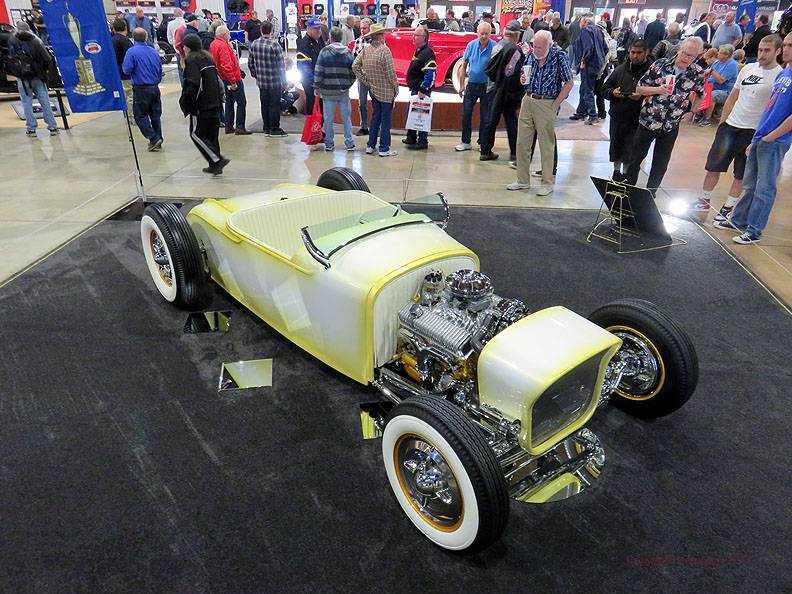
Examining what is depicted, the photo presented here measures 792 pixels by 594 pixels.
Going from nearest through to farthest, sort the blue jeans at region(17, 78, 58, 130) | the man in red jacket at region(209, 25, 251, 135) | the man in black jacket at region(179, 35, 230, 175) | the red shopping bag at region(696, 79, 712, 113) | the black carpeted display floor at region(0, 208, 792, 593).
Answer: the black carpeted display floor at region(0, 208, 792, 593) → the man in black jacket at region(179, 35, 230, 175) → the man in red jacket at region(209, 25, 251, 135) → the blue jeans at region(17, 78, 58, 130) → the red shopping bag at region(696, 79, 712, 113)

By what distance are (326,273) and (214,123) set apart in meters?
5.37

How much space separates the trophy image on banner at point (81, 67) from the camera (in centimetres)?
590

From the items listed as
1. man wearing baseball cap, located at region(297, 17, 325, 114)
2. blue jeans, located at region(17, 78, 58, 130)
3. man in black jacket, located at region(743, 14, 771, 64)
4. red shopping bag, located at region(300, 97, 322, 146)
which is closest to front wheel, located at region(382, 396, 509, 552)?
red shopping bag, located at region(300, 97, 322, 146)

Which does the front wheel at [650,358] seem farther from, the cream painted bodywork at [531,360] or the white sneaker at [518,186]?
the white sneaker at [518,186]

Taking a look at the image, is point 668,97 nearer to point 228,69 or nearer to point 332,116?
point 332,116

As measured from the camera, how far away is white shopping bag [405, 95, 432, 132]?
352 inches

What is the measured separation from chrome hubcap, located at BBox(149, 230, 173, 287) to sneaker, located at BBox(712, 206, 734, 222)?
5.71 meters

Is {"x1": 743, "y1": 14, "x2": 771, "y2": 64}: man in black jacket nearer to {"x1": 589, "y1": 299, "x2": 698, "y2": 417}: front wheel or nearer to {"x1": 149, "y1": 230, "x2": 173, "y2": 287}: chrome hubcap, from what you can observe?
{"x1": 589, "y1": 299, "x2": 698, "y2": 417}: front wheel

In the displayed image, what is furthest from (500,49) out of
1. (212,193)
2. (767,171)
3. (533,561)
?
(533,561)

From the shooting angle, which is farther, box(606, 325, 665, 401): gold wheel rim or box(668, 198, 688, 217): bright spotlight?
box(668, 198, 688, 217): bright spotlight

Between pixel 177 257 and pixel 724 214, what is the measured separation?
5.79m

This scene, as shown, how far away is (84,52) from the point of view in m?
6.06

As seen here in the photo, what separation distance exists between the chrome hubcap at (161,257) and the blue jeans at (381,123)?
15.9 feet

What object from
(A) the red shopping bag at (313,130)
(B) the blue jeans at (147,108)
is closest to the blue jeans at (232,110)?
(B) the blue jeans at (147,108)
